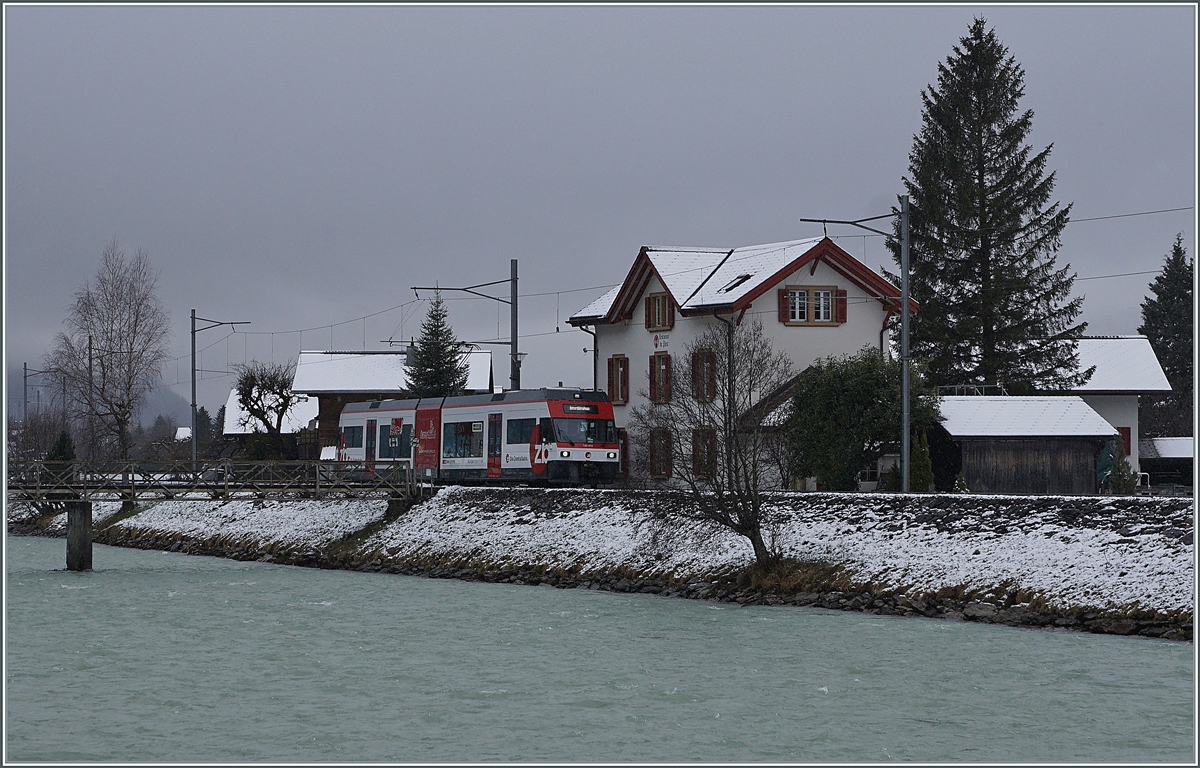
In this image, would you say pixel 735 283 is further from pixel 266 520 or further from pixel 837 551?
pixel 837 551

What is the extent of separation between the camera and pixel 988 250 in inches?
2365

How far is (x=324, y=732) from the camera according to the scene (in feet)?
58.0

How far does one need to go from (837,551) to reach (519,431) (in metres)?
16.1

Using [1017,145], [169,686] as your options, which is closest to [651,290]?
[1017,145]

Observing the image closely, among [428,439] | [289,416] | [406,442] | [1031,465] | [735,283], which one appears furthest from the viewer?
[289,416]

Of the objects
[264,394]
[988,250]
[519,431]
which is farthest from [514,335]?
[264,394]

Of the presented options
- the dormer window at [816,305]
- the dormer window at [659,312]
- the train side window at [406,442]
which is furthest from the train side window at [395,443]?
the dormer window at [816,305]

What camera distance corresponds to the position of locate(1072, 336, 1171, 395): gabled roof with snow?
2388 inches

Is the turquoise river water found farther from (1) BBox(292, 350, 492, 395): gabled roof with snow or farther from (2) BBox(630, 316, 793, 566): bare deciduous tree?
(1) BBox(292, 350, 492, 395): gabled roof with snow

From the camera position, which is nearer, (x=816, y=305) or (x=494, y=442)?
(x=494, y=442)

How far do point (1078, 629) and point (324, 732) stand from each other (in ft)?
49.0

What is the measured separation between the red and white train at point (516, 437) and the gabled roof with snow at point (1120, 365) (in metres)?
24.0

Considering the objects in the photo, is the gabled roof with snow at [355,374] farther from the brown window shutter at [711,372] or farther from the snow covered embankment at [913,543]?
the brown window shutter at [711,372]

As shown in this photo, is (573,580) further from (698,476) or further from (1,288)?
(1,288)
